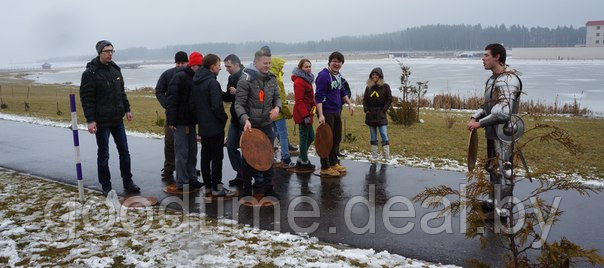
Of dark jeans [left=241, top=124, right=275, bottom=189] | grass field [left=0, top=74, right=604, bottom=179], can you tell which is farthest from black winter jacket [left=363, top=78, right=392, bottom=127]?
dark jeans [left=241, top=124, right=275, bottom=189]

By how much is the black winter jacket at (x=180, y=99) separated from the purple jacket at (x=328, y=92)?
81.4 inches

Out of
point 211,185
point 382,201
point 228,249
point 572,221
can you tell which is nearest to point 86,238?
point 228,249

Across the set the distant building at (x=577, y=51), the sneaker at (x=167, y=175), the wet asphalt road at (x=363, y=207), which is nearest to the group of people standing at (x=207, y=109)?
the wet asphalt road at (x=363, y=207)

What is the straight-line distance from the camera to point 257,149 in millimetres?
6066

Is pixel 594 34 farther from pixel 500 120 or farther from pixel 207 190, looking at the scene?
pixel 207 190

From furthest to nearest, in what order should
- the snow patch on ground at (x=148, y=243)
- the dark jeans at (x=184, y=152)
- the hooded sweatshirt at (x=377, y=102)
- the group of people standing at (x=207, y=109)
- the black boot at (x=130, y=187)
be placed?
1. the hooded sweatshirt at (x=377, y=102)
2. the black boot at (x=130, y=187)
3. the dark jeans at (x=184, y=152)
4. the group of people standing at (x=207, y=109)
5. the snow patch on ground at (x=148, y=243)

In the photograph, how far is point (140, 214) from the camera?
5.81 m

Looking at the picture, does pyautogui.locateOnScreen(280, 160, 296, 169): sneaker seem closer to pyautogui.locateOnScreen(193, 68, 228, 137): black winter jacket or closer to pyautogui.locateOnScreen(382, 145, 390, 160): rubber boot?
pyautogui.locateOnScreen(382, 145, 390, 160): rubber boot

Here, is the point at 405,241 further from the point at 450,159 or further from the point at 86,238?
the point at 450,159

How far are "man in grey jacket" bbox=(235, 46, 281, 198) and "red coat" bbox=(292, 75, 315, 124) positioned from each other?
1.07 metres

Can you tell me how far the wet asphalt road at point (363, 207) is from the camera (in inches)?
190

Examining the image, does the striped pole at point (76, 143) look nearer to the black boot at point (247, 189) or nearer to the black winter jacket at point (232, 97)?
the black winter jacket at point (232, 97)

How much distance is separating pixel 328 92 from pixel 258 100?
174 centimetres

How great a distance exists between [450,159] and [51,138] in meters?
Result: 9.84
